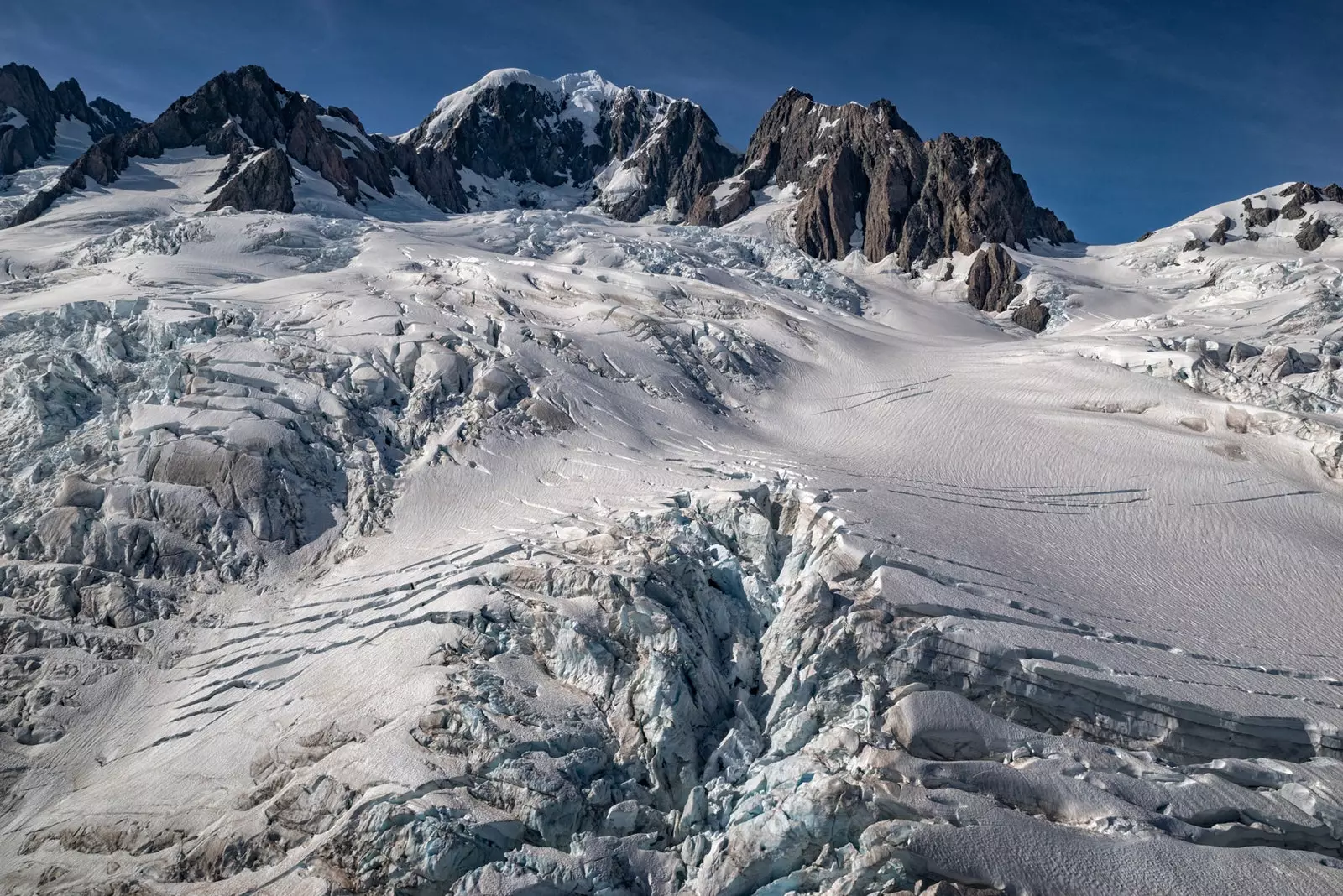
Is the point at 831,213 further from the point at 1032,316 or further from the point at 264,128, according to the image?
the point at 264,128

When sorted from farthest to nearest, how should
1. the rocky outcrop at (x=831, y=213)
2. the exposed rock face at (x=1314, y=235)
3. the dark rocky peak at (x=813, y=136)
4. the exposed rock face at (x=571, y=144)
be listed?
the exposed rock face at (x=571, y=144)
the dark rocky peak at (x=813, y=136)
the rocky outcrop at (x=831, y=213)
the exposed rock face at (x=1314, y=235)

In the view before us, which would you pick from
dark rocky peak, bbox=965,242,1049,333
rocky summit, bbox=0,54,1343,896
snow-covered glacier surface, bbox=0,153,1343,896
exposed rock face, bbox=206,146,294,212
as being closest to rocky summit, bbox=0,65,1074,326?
exposed rock face, bbox=206,146,294,212

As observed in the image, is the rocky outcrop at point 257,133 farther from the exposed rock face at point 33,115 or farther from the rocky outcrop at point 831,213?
the rocky outcrop at point 831,213

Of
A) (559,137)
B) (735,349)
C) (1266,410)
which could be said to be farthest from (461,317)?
(559,137)

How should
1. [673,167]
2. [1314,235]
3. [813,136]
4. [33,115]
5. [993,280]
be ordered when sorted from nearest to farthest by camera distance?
[1314,235]
[993,280]
[33,115]
[813,136]
[673,167]

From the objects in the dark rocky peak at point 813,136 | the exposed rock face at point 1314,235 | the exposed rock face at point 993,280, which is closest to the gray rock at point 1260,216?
the exposed rock face at point 1314,235

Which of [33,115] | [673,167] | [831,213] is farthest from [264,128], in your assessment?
[831,213]

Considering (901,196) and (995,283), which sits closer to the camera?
(995,283)
